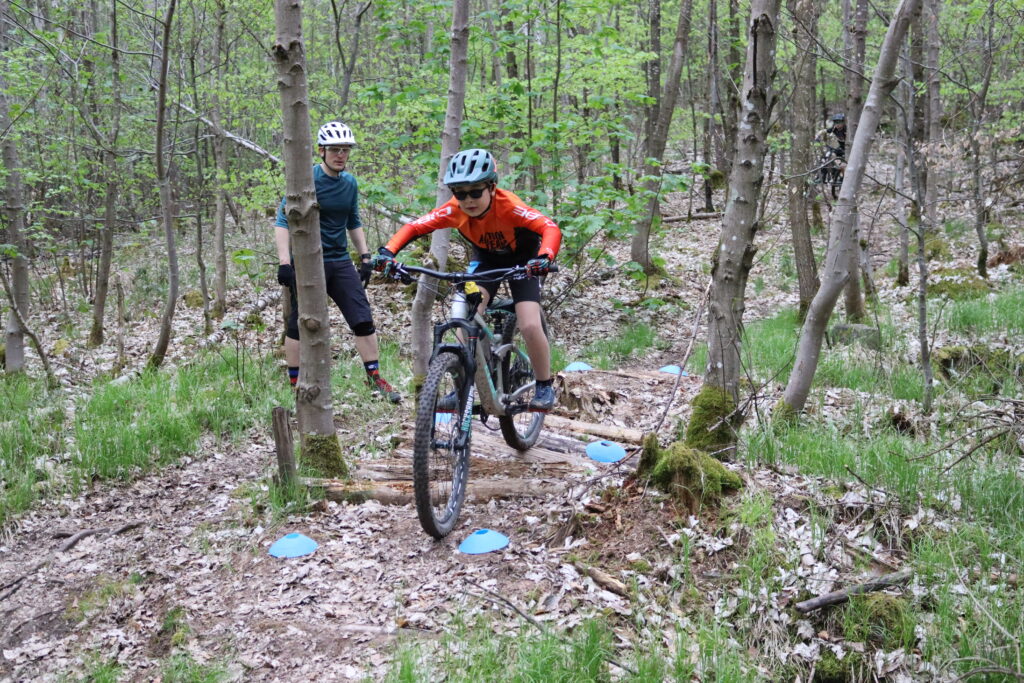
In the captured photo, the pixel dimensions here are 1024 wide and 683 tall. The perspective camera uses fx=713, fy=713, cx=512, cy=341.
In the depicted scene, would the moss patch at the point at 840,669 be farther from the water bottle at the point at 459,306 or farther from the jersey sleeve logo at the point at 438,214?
the jersey sleeve logo at the point at 438,214

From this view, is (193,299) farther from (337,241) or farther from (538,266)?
(538,266)

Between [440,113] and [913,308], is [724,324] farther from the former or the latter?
[913,308]

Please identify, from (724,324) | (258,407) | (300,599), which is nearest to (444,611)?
(300,599)

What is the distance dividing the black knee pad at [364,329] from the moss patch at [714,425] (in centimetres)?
347

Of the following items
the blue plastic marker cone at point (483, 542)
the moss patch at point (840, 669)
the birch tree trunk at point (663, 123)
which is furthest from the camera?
the birch tree trunk at point (663, 123)

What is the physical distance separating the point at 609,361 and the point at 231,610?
6.18 meters

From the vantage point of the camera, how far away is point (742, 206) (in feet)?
14.6

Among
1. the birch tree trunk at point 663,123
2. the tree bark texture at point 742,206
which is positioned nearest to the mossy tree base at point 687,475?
the tree bark texture at point 742,206

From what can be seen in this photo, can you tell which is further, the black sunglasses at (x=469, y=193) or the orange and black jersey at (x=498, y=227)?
the orange and black jersey at (x=498, y=227)

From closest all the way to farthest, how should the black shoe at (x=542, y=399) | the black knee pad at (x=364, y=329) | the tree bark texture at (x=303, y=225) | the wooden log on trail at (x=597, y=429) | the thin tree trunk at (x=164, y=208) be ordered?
the tree bark texture at (x=303, y=225)
the black shoe at (x=542, y=399)
the wooden log on trail at (x=597, y=429)
the black knee pad at (x=364, y=329)
the thin tree trunk at (x=164, y=208)

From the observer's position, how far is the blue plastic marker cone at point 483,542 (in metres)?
4.10

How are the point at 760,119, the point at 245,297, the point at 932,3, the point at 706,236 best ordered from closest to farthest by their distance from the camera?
the point at 760,119 < the point at 932,3 < the point at 245,297 < the point at 706,236

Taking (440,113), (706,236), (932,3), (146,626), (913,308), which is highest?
(932,3)

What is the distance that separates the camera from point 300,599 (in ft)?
12.5
